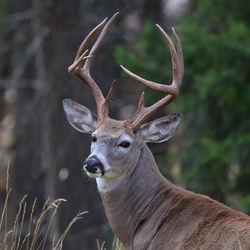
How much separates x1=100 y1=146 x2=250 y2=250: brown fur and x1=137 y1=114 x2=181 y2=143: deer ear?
0.18 meters

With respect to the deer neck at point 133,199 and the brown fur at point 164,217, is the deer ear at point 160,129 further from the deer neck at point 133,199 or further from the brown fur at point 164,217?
the deer neck at point 133,199

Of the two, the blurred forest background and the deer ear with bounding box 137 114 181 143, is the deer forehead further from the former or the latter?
the blurred forest background

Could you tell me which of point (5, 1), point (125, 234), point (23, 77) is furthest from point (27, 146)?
point (125, 234)

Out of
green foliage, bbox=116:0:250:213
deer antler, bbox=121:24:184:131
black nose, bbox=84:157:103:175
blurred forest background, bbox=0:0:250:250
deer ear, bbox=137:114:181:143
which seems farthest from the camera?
blurred forest background, bbox=0:0:250:250

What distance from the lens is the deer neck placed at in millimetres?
6039

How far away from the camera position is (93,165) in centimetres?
593

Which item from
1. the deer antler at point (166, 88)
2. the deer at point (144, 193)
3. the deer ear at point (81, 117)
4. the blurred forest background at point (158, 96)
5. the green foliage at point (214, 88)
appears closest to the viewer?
the deer at point (144, 193)

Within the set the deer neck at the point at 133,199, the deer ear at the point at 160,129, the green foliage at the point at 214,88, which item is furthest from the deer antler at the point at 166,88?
the green foliage at the point at 214,88

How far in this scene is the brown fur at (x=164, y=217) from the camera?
5.30 meters

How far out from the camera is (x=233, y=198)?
11.5 m

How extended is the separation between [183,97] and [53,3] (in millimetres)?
2829

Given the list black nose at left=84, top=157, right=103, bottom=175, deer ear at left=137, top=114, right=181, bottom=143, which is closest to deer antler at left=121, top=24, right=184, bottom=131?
deer ear at left=137, top=114, right=181, bottom=143

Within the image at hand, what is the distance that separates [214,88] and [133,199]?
3.70 meters

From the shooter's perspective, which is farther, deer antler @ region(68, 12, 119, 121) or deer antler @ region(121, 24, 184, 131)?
deer antler @ region(68, 12, 119, 121)
